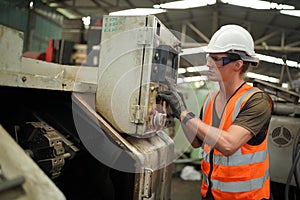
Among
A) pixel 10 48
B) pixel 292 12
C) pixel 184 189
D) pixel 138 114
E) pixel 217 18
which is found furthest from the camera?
pixel 217 18

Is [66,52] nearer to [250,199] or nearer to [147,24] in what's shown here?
[147,24]

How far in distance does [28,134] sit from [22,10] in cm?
532

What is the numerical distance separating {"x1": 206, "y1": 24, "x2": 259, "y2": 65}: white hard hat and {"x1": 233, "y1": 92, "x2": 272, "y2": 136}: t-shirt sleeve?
18 cm

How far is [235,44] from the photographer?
Result: 3.98 feet

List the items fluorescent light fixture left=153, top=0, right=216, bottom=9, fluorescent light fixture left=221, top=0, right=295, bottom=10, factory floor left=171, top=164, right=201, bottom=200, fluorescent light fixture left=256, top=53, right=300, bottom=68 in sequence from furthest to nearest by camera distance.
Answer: fluorescent light fixture left=256, top=53, right=300, bottom=68, fluorescent light fixture left=153, top=0, right=216, bottom=9, fluorescent light fixture left=221, top=0, right=295, bottom=10, factory floor left=171, top=164, right=201, bottom=200

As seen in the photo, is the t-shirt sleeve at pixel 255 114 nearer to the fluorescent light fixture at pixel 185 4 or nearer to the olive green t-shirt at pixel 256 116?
the olive green t-shirt at pixel 256 116

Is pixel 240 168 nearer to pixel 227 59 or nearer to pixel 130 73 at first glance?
pixel 227 59

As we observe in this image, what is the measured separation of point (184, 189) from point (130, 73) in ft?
8.84

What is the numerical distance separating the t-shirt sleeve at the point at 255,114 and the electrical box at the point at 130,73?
386 millimetres

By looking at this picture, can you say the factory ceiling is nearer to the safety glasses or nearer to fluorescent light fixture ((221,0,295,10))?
fluorescent light fixture ((221,0,295,10))

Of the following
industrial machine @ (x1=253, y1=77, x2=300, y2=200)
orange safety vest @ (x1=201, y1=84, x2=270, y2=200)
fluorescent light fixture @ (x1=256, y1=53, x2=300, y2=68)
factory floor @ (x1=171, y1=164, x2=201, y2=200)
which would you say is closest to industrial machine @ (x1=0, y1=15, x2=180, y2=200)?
orange safety vest @ (x1=201, y1=84, x2=270, y2=200)

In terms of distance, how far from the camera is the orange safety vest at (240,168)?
3.87 feet

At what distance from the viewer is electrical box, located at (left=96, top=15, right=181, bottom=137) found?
121 centimetres

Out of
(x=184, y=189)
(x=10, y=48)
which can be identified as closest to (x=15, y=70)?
(x=10, y=48)
